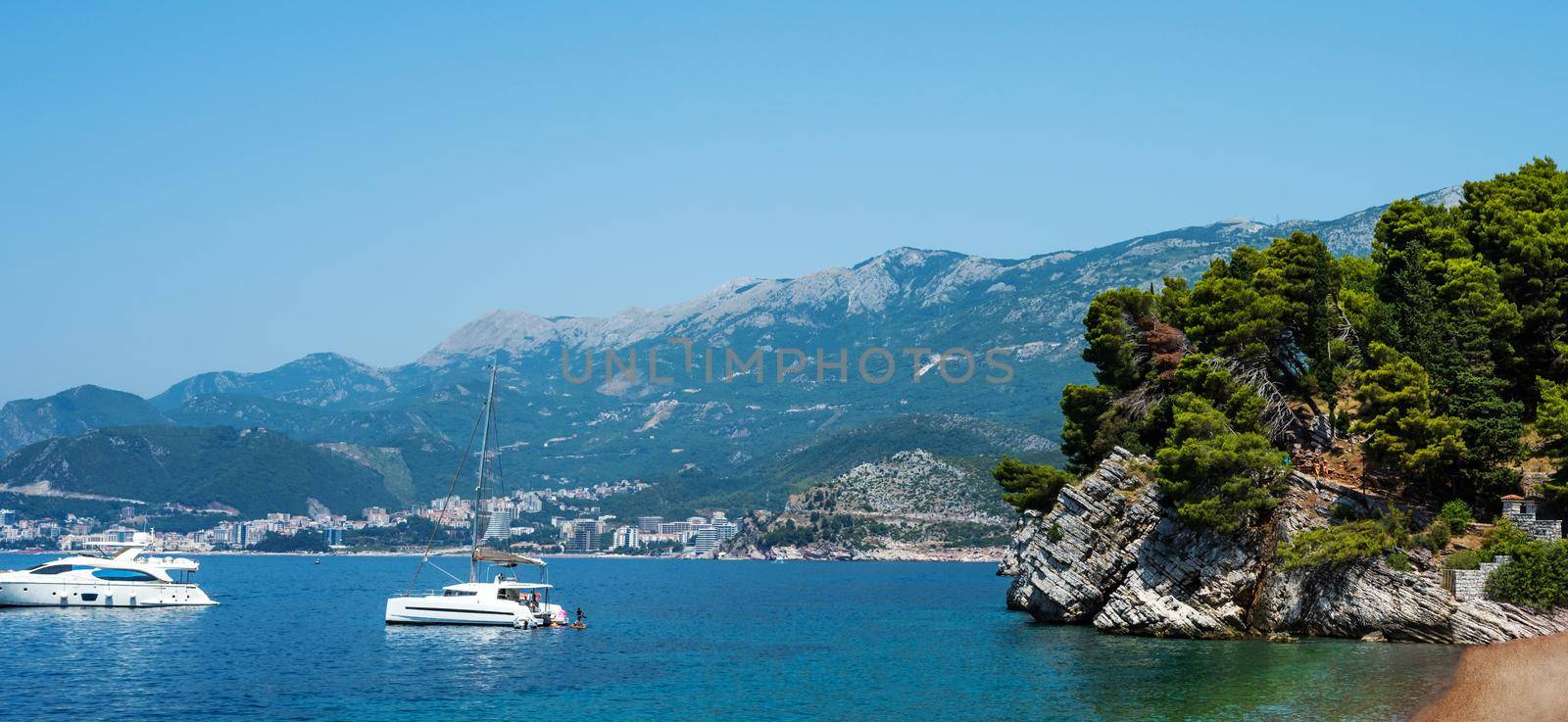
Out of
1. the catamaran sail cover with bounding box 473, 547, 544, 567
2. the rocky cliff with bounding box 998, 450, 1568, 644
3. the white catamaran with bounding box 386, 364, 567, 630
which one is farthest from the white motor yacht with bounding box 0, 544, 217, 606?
the rocky cliff with bounding box 998, 450, 1568, 644

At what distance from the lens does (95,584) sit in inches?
3760

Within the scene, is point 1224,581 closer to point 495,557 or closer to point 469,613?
point 469,613

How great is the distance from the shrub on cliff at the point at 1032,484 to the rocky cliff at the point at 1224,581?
709 centimetres

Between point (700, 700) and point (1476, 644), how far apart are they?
3051 centimetres

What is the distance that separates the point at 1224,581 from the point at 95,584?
7560cm

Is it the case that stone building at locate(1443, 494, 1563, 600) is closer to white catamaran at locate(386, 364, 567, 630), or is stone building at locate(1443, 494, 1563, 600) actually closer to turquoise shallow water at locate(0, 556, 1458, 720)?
turquoise shallow water at locate(0, 556, 1458, 720)

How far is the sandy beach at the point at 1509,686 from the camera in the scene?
40.5 metres

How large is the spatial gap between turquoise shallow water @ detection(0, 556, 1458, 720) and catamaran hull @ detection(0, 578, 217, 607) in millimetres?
2498

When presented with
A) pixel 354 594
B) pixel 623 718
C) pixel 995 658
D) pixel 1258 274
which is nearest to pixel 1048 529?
pixel 995 658

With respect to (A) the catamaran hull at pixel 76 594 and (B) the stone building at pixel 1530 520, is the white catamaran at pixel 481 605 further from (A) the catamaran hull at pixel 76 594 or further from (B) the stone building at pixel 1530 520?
(B) the stone building at pixel 1530 520

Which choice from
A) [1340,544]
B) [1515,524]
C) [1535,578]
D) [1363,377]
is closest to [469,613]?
[1340,544]

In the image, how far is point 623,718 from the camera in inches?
1801

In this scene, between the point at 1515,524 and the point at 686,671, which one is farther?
the point at 686,671

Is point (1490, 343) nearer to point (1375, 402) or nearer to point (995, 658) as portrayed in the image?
point (1375, 402)
